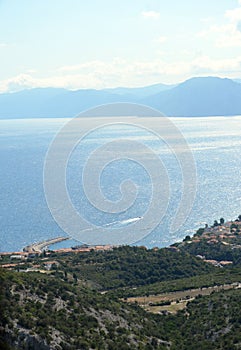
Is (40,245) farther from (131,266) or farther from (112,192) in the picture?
(112,192)

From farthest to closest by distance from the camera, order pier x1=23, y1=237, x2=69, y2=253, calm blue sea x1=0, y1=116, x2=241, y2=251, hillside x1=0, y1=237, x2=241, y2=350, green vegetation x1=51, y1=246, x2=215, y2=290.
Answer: calm blue sea x1=0, y1=116, x2=241, y2=251, pier x1=23, y1=237, x2=69, y2=253, green vegetation x1=51, y1=246, x2=215, y2=290, hillside x1=0, y1=237, x2=241, y2=350

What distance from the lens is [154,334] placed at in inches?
552

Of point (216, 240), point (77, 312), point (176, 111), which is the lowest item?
point (216, 240)

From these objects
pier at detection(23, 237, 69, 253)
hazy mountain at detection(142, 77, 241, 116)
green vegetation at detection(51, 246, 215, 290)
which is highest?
hazy mountain at detection(142, 77, 241, 116)

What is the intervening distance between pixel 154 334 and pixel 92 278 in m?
8.19

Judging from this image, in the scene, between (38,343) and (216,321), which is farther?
(216,321)

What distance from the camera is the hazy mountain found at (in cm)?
16600

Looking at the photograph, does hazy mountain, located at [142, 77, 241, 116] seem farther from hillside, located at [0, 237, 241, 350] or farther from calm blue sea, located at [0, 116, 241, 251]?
hillside, located at [0, 237, 241, 350]

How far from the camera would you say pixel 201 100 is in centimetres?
17175

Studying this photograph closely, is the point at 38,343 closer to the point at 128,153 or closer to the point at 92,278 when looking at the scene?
the point at 92,278

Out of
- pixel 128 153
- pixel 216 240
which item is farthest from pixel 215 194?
pixel 128 153

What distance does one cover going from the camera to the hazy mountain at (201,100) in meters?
166

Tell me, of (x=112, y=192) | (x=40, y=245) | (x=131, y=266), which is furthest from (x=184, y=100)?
(x=131, y=266)

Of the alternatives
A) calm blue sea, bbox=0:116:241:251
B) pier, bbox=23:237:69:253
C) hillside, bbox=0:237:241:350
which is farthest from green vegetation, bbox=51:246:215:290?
calm blue sea, bbox=0:116:241:251
